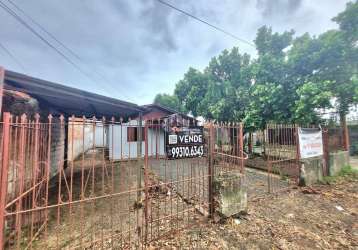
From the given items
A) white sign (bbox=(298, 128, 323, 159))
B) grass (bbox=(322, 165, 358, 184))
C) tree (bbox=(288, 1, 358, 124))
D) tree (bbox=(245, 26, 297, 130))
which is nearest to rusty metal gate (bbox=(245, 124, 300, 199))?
white sign (bbox=(298, 128, 323, 159))

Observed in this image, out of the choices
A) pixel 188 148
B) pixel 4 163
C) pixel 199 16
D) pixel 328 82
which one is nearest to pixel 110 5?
pixel 199 16

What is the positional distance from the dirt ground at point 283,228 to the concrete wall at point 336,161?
224 centimetres

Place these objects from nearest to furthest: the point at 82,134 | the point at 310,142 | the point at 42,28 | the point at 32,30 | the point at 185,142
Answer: the point at 82,134, the point at 185,142, the point at 310,142, the point at 32,30, the point at 42,28

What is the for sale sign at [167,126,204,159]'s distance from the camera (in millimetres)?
3656

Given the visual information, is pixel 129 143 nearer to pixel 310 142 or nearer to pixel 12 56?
pixel 310 142

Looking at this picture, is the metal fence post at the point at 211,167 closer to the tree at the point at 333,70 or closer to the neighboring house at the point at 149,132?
the neighboring house at the point at 149,132

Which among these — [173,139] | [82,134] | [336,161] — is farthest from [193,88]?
[82,134]

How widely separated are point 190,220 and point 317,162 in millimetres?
5698

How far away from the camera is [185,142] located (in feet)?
12.5

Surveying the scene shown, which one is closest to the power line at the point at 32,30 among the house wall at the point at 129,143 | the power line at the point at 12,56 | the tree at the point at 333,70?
the power line at the point at 12,56

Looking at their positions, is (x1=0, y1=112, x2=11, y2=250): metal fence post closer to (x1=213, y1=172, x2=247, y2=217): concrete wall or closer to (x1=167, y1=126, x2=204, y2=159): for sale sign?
(x1=167, y1=126, x2=204, y2=159): for sale sign

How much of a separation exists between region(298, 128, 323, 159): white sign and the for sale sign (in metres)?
4.45

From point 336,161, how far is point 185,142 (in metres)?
7.48

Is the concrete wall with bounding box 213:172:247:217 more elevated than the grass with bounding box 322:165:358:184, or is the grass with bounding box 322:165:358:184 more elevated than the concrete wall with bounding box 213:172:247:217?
the concrete wall with bounding box 213:172:247:217
